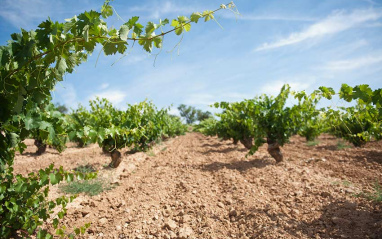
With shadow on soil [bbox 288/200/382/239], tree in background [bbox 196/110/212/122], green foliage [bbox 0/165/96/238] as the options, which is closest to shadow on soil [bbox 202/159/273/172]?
shadow on soil [bbox 288/200/382/239]

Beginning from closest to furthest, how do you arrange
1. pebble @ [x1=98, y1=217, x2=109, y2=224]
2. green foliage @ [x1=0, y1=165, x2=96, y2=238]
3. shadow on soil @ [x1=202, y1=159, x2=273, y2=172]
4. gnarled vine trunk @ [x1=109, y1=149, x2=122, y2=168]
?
1. green foliage @ [x1=0, y1=165, x2=96, y2=238]
2. pebble @ [x1=98, y1=217, x2=109, y2=224]
3. shadow on soil @ [x1=202, y1=159, x2=273, y2=172]
4. gnarled vine trunk @ [x1=109, y1=149, x2=122, y2=168]

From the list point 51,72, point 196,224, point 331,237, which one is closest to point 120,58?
point 51,72

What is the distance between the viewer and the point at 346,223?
2.57 meters

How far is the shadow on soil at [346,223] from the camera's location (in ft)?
7.77

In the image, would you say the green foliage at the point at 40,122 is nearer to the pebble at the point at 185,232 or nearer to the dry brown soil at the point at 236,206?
the dry brown soil at the point at 236,206

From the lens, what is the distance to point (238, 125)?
9.95m

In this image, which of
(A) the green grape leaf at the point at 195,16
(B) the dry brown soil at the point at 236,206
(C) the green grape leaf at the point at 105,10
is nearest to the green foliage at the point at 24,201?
(B) the dry brown soil at the point at 236,206

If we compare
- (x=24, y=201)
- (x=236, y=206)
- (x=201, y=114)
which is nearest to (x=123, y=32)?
(x=24, y=201)

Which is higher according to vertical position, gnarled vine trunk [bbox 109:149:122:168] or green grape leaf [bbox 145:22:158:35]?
green grape leaf [bbox 145:22:158:35]

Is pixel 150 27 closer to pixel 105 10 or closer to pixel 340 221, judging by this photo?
pixel 105 10

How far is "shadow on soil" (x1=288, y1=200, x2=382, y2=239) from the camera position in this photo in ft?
7.77

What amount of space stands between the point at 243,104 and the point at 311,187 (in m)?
3.27

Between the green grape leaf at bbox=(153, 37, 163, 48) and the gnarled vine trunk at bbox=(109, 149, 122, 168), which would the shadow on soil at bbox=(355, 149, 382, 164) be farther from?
the gnarled vine trunk at bbox=(109, 149, 122, 168)

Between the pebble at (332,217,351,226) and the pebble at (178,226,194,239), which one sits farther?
the pebble at (332,217,351,226)
